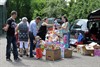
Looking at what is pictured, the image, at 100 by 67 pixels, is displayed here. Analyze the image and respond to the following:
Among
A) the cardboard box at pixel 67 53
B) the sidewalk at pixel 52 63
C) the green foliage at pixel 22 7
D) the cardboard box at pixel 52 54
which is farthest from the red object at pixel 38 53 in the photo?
the green foliage at pixel 22 7

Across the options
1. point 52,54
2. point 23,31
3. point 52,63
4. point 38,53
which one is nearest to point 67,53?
point 52,54

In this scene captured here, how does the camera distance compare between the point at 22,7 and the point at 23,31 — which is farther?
the point at 22,7

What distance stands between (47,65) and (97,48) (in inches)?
169

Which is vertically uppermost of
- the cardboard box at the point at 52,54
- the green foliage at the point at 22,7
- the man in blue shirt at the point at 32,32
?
the green foliage at the point at 22,7

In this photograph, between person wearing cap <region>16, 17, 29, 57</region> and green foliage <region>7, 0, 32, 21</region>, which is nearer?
person wearing cap <region>16, 17, 29, 57</region>

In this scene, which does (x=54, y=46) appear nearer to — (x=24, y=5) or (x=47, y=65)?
(x=47, y=65)

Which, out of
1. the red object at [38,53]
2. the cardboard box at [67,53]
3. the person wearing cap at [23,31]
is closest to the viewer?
the red object at [38,53]

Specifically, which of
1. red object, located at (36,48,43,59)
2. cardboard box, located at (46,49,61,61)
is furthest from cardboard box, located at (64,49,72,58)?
red object, located at (36,48,43,59)

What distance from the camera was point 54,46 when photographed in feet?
45.5

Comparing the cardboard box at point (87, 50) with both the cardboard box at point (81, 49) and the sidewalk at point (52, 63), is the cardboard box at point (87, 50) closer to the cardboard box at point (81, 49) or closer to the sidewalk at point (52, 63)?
the cardboard box at point (81, 49)

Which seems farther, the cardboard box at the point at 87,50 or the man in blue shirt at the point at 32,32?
the cardboard box at the point at 87,50

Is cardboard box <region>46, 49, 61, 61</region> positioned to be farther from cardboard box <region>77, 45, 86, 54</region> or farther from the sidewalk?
cardboard box <region>77, 45, 86, 54</region>

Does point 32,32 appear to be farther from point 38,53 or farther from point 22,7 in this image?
point 22,7

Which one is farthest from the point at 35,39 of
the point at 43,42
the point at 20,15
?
the point at 20,15
